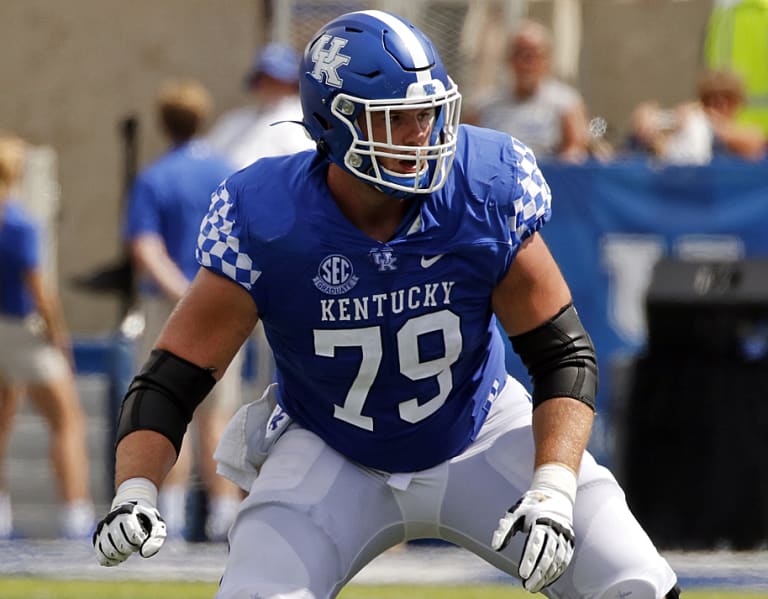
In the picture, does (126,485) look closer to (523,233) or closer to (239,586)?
(239,586)

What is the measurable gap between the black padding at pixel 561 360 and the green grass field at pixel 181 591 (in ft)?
8.28

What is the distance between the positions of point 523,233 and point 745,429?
11.7 ft

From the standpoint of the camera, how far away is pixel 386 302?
12.3 feet

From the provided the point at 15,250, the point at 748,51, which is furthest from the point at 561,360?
the point at 748,51

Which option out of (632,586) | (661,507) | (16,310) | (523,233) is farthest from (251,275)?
(16,310)

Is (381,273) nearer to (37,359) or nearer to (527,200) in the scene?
(527,200)

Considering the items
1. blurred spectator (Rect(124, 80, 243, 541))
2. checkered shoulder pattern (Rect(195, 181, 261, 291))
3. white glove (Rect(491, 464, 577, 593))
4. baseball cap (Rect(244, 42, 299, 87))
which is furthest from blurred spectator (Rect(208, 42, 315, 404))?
white glove (Rect(491, 464, 577, 593))

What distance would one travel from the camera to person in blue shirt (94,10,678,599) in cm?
370

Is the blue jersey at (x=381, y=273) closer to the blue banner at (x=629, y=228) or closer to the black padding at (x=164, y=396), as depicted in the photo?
the black padding at (x=164, y=396)

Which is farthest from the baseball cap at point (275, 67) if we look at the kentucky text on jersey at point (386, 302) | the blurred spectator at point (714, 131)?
the kentucky text on jersey at point (386, 302)

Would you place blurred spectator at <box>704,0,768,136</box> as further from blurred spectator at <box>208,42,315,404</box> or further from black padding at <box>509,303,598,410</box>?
black padding at <box>509,303,598,410</box>

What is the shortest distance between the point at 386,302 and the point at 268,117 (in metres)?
4.29

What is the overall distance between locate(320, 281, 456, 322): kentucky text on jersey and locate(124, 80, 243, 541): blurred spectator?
3.81m

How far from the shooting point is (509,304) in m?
3.81
